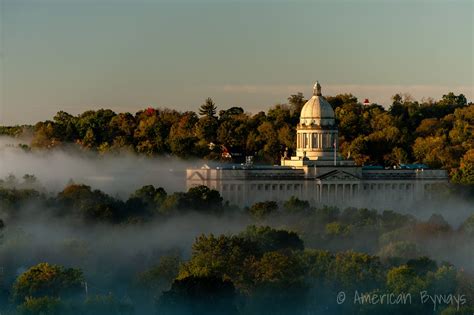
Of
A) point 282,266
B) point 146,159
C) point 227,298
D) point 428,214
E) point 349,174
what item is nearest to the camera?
point 227,298

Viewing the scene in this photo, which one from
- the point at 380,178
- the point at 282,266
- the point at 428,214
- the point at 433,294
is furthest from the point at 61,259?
the point at 380,178

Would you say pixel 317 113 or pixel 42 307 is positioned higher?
pixel 317 113

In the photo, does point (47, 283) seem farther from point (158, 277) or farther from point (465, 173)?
point (465, 173)

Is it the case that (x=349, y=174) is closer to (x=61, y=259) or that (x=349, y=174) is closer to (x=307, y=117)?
(x=307, y=117)

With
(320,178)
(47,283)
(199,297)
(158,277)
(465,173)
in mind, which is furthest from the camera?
(465,173)

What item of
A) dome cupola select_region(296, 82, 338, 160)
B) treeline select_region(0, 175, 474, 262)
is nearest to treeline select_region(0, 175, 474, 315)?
treeline select_region(0, 175, 474, 262)

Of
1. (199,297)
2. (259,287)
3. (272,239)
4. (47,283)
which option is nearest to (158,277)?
(259,287)

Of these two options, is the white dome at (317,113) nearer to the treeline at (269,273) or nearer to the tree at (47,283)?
the treeline at (269,273)
